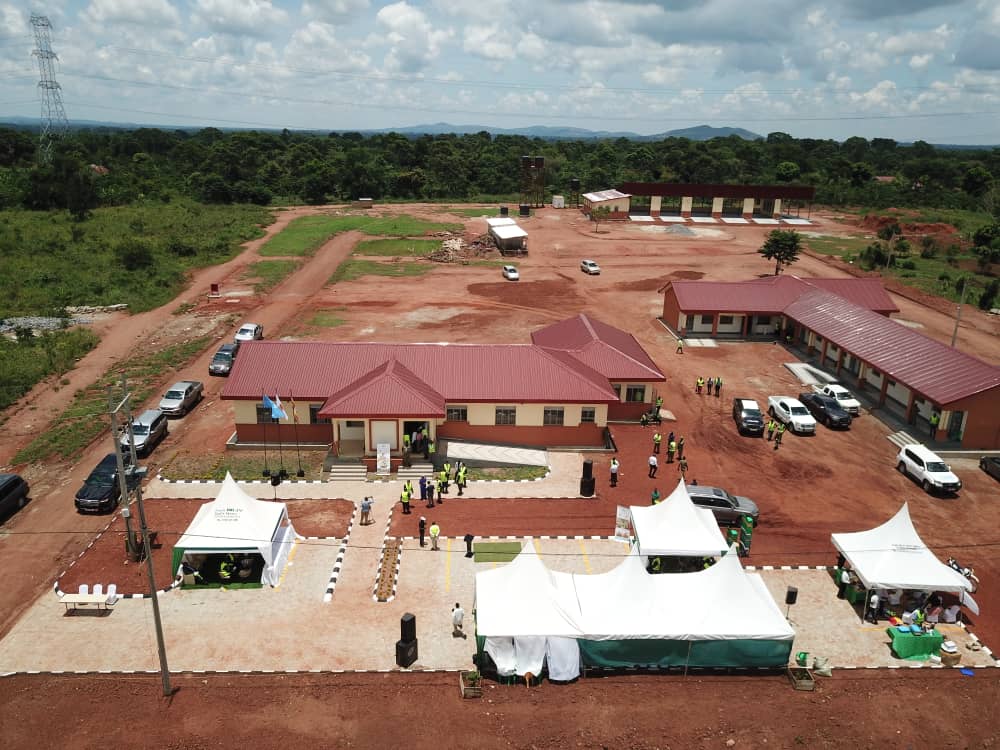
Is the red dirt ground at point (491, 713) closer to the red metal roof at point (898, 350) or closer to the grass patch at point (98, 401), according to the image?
the grass patch at point (98, 401)

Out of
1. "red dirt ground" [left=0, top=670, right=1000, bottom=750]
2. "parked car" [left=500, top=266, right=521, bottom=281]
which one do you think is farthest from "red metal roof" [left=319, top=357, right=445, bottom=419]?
"parked car" [left=500, top=266, right=521, bottom=281]

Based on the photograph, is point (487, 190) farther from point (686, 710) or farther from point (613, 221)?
point (686, 710)

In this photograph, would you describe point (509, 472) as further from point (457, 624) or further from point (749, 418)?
point (749, 418)

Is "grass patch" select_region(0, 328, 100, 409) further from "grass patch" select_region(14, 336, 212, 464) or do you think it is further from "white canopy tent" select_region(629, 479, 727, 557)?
"white canopy tent" select_region(629, 479, 727, 557)

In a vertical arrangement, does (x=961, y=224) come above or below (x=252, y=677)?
above

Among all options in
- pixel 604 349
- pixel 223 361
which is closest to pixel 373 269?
pixel 223 361

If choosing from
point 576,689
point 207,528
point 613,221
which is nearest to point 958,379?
point 576,689
